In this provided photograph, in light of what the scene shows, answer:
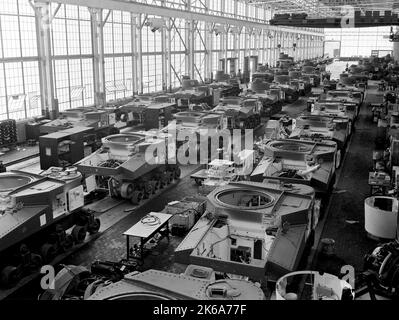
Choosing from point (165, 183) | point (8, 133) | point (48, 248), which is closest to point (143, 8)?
point (8, 133)

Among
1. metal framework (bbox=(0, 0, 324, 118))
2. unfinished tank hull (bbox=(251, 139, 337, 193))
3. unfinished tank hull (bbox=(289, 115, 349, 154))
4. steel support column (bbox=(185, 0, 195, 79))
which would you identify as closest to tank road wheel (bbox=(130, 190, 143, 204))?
unfinished tank hull (bbox=(251, 139, 337, 193))

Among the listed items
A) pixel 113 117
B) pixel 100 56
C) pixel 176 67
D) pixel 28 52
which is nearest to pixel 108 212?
pixel 113 117

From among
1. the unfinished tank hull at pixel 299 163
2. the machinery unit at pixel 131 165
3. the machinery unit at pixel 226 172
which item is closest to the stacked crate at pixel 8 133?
the machinery unit at pixel 131 165

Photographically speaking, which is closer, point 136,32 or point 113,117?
point 113,117

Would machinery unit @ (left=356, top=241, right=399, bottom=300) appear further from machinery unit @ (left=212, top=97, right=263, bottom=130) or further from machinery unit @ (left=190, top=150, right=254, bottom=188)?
machinery unit @ (left=212, top=97, right=263, bottom=130)

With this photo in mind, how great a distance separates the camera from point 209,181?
14883 millimetres

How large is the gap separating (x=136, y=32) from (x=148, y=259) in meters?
23.2

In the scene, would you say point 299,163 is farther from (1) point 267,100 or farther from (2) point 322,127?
(1) point 267,100

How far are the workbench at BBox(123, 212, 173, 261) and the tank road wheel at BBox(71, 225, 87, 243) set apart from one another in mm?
1365

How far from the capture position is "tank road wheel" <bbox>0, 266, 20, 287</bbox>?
9.50m

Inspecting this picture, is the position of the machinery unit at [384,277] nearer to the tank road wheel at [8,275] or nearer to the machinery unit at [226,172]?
the machinery unit at [226,172]

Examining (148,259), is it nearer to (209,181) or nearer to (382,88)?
(209,181)

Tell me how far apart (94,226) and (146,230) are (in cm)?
195
